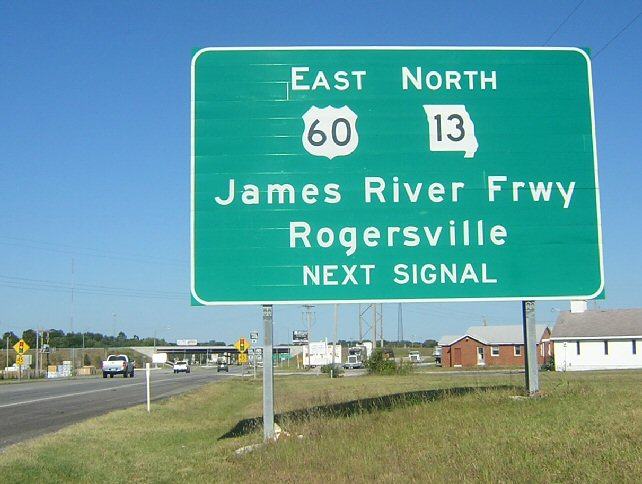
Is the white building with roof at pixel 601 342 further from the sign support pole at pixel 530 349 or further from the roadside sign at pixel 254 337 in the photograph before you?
the sign support pole at pixel 530 349

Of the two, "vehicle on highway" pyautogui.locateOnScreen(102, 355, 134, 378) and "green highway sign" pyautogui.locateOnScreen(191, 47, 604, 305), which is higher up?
"green highway sign" pyautogui.locateOnScreen(191, 47, 604, 305)

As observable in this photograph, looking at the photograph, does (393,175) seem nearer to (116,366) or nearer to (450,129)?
(450,129)

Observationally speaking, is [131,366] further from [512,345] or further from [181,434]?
[181,434]

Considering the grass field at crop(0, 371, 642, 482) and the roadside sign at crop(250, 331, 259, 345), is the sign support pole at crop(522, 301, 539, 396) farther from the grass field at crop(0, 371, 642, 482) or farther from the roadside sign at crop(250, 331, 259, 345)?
the roadside sign at crop(250, 331, 259, 345)

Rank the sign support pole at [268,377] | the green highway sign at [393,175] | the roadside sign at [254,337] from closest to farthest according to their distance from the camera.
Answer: the sign support pole at [268,377] → the green highway sign at [393,175] → the roadside sign at [254,337]

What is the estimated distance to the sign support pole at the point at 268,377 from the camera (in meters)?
12.3

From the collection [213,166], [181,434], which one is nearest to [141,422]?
[181,434]

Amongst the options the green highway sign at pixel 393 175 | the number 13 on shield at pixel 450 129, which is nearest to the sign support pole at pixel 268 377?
the green highway sign at pixel 393 175

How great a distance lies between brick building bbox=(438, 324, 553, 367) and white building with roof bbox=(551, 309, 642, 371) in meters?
15.4

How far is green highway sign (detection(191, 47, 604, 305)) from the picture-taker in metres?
12.6

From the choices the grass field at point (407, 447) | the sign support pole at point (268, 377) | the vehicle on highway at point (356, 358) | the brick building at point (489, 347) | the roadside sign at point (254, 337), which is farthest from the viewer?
the vehicle on highway at point (356, 358)

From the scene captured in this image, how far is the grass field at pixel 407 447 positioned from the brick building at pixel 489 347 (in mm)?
71958

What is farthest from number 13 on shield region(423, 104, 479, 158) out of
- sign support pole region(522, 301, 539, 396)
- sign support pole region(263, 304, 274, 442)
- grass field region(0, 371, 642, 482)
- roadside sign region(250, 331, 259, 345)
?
roadside sign region(250, 331, 259, 345)

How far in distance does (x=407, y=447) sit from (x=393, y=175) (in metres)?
4.47
